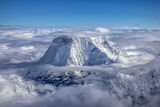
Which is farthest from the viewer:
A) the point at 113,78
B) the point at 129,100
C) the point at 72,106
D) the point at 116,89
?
the point at 113,78

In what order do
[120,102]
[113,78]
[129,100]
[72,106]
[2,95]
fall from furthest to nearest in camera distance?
[113,78], [2,95], [129,100], [120,102], [72,106]

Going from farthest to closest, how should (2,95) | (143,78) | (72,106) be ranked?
(143,78)
(2,95)
(72,106)

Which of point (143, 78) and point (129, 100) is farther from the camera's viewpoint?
point (143, 78)

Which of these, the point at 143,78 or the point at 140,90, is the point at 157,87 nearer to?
the point at 140,90

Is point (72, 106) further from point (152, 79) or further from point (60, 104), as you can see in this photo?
point (152, 79)

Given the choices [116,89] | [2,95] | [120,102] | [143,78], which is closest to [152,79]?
[143,78]

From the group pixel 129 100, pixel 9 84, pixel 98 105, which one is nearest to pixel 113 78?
pixel 129 100

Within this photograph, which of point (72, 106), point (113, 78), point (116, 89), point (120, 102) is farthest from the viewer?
point (113, 78)

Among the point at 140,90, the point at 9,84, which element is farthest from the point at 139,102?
the point at 9,84

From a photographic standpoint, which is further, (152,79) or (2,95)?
(152,79)
